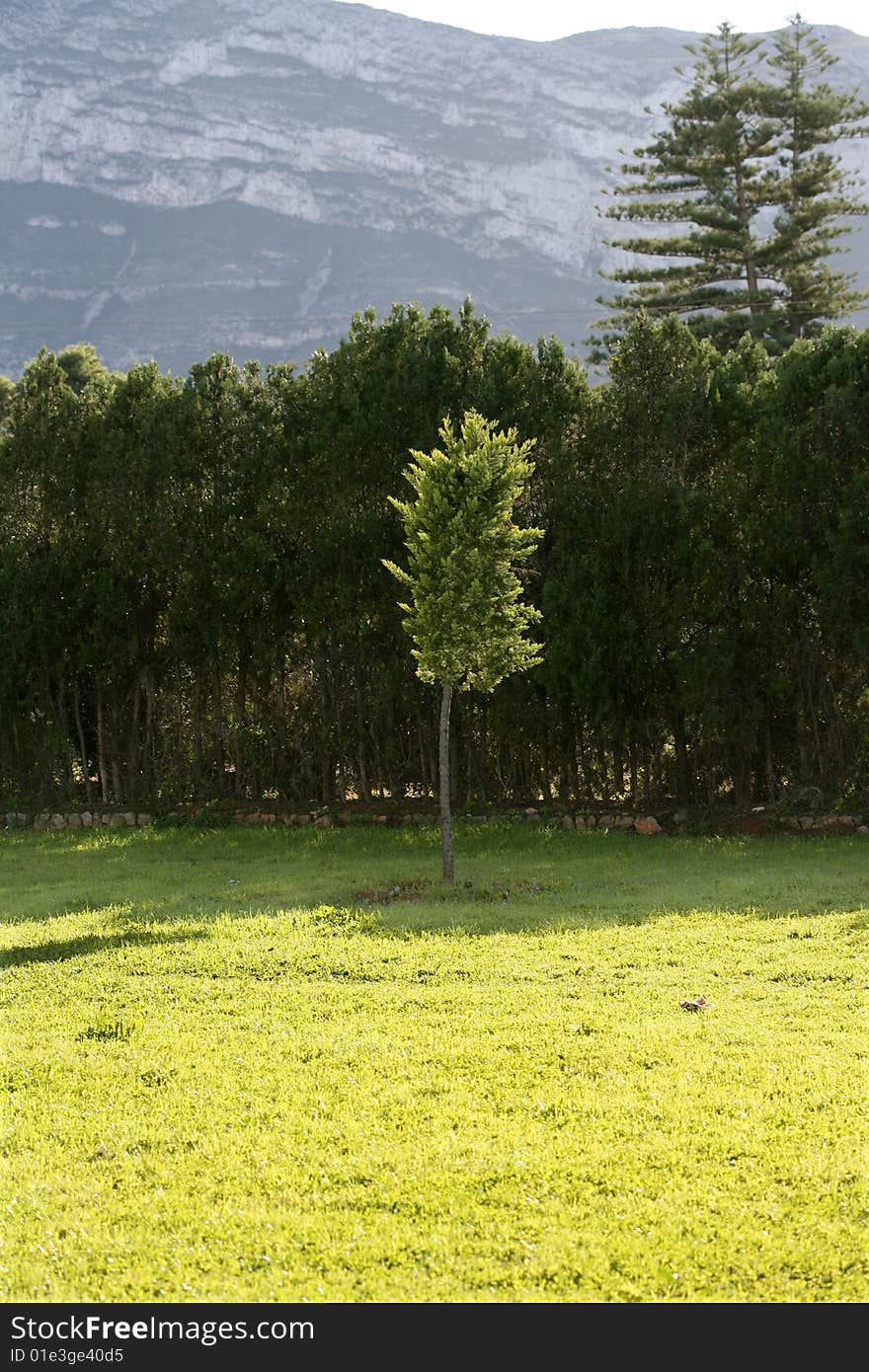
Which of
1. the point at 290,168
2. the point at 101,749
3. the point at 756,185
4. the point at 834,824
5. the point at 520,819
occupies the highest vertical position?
the point at 290,168

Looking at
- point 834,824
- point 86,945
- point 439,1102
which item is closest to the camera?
point 439,1102

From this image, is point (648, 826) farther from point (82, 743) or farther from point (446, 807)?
point (82, 743)

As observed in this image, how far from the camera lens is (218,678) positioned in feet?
54.3

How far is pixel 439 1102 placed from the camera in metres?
4.65

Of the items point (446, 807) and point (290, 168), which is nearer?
point (446, 807)

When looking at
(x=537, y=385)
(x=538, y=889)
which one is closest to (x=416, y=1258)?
(x=538, y=889)

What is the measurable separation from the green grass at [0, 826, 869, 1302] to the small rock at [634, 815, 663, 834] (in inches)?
177

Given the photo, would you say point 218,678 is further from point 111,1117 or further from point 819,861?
point 111,1117

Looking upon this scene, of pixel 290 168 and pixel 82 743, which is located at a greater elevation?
pixel 290 168

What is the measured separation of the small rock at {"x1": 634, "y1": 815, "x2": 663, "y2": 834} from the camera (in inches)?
546

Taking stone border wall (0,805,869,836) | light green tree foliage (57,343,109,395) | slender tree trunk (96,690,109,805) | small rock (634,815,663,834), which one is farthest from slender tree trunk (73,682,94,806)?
light green tree foliage (57,343,109,395)

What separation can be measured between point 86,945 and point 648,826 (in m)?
7.94

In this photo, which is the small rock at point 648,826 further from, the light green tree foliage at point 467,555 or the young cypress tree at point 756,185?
the young cypress tree at point 756,185

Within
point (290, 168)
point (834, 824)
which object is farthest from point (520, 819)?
point (290, 168)
